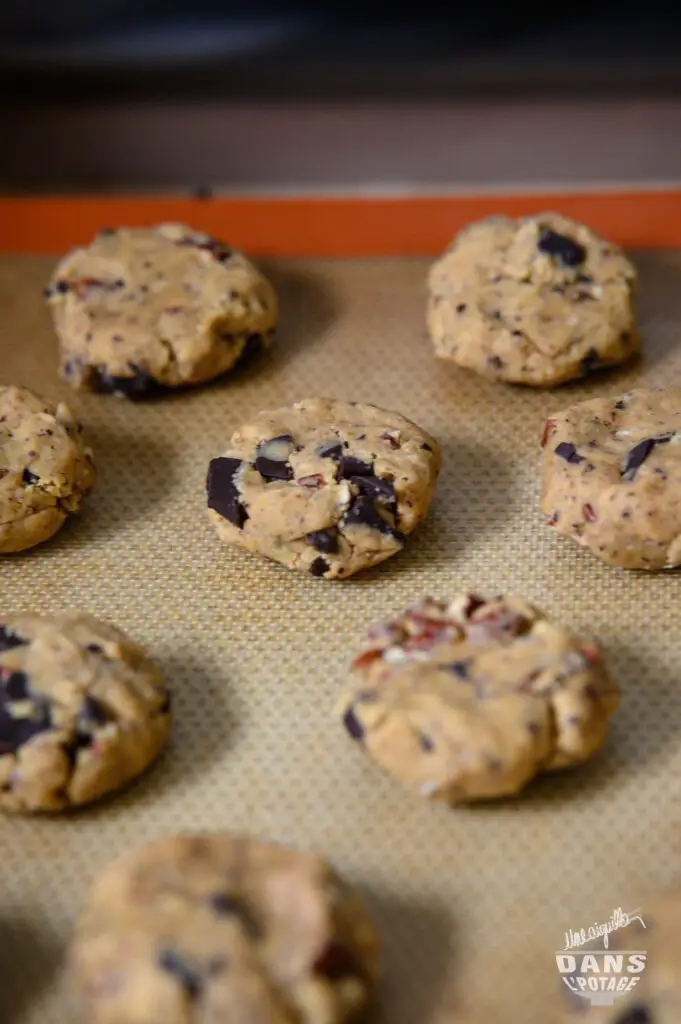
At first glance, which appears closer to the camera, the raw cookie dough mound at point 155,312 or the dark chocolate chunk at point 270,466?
the dark chocolate chunk at point 270,466

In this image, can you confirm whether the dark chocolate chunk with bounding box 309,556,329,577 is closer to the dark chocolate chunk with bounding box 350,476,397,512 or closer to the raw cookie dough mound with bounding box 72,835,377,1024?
the dark chocolate chunk with bounding box 350,476,397,512

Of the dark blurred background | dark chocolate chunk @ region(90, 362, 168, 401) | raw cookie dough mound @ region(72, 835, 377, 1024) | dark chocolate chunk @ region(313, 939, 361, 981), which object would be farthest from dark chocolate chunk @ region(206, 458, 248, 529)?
the dark blurred background

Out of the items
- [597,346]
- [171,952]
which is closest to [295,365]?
[597,346]

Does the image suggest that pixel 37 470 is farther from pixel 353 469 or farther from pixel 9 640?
pixel 353 469

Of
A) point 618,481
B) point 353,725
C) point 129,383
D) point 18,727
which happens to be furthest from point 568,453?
point 18,727

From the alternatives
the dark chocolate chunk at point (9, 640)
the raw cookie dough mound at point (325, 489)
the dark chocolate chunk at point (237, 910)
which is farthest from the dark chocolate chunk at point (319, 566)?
the dark chocolate chunk at point (237, 910)

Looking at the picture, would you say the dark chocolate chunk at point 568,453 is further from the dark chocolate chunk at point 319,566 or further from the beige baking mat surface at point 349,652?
the dark chocolate chunk at point 319,566

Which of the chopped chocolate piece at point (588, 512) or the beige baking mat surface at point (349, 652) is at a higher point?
the chopped chocolate piece at point (588, 512)

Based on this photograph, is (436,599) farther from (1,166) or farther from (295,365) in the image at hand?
(1,166)
